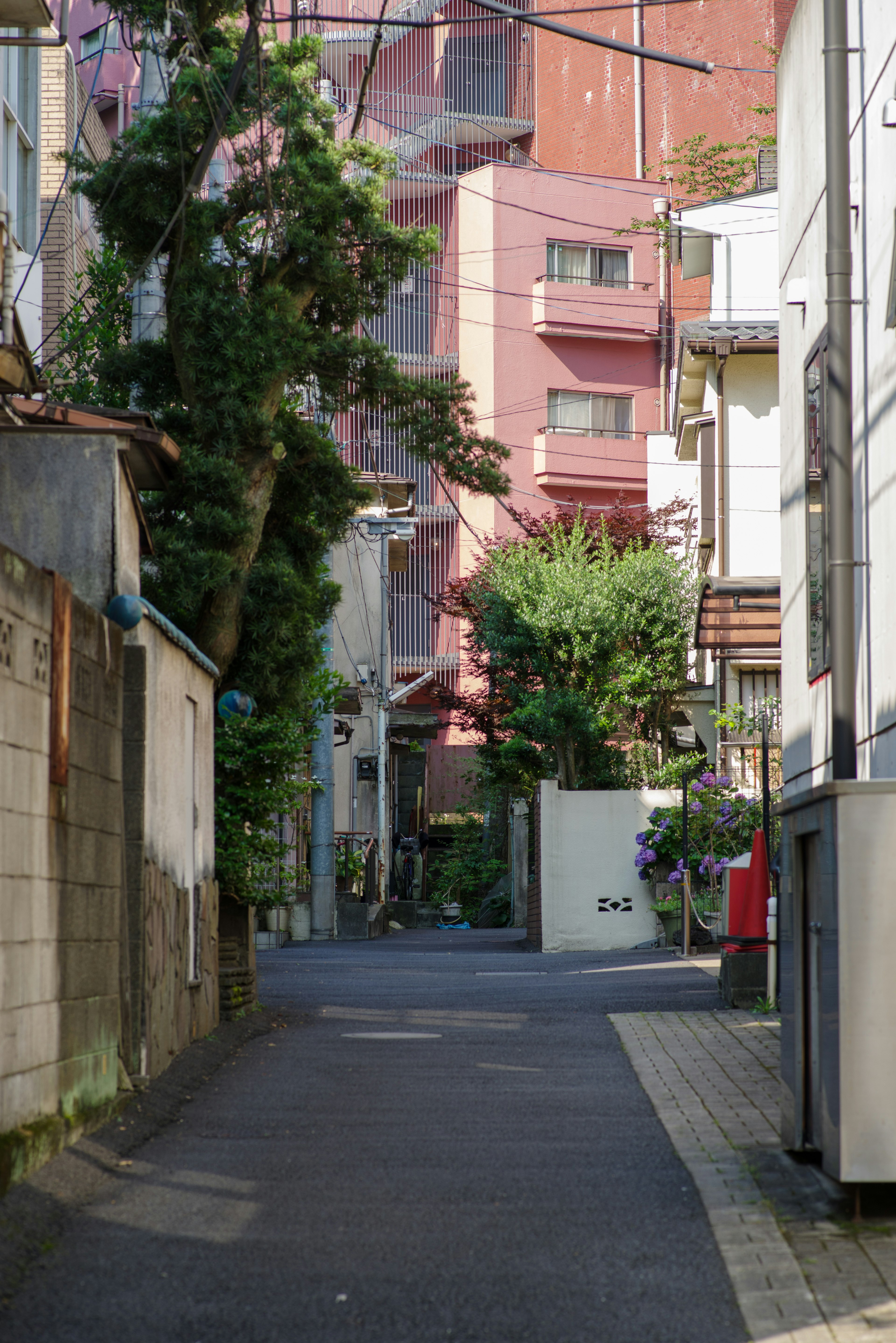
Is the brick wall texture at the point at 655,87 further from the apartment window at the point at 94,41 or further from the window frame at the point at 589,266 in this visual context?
the apartment window at the point at 94,41

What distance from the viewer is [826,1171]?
5.96 metres

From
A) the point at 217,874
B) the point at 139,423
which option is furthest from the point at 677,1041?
the point at 139,423

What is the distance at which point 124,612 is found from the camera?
327 inches

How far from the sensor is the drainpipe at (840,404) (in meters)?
8.23

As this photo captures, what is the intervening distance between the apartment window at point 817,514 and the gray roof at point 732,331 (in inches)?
374

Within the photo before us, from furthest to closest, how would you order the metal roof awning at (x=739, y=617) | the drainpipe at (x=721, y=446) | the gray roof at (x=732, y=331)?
the drainpipe at (x=721, y=446), the gray roof at (x=732, y=331), the metal roof awning at (x=739, y=617)

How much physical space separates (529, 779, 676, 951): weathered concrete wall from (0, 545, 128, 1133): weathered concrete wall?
1477cm

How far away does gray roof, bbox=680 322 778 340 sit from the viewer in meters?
21.9

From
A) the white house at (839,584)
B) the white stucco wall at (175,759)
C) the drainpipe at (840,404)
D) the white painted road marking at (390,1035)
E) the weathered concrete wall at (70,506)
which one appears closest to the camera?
the white house at (839,584)

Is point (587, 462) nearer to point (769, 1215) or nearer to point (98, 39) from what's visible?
point (98, 39)

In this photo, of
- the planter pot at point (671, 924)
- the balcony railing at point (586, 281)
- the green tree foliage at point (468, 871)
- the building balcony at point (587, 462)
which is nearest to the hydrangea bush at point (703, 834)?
the planter pot at point (671, 924)

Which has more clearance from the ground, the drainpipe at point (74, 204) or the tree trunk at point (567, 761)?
the drainpipe at point (74, 204)

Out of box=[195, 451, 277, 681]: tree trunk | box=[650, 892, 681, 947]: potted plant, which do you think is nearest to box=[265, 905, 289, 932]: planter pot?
box=[650, 892, 681, 947]: potted plant

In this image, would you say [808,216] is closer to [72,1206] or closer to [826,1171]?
[826,1171]
